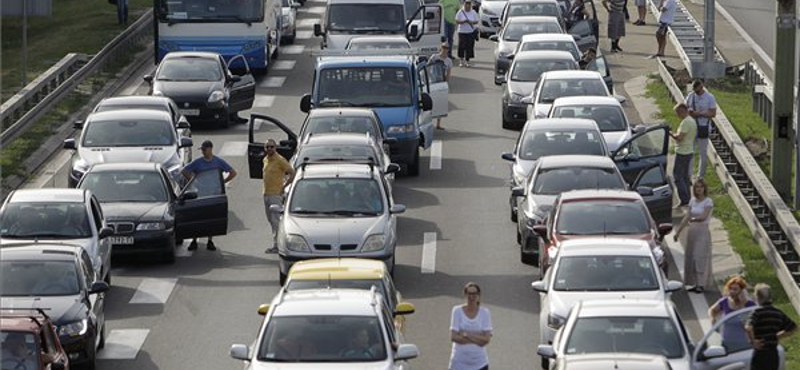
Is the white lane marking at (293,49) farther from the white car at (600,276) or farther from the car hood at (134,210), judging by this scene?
the white car at (600,276)

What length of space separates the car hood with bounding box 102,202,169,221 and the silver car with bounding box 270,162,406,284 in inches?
69.0

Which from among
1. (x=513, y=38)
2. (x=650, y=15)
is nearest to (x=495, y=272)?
(x=513, y=38)

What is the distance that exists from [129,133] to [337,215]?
7.45 meters

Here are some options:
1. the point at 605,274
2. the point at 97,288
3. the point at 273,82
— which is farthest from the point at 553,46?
the point at 97,288

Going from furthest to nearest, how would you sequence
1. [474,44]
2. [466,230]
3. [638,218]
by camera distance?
[474,44] → [466,230] → [638,218]

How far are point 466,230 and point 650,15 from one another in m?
30.5

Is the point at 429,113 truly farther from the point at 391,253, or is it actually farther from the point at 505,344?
the point at 505,344

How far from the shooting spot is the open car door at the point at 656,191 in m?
32.3

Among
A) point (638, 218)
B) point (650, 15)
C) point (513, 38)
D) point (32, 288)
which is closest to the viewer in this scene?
Result: point (32, 288)

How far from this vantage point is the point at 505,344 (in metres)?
26.7

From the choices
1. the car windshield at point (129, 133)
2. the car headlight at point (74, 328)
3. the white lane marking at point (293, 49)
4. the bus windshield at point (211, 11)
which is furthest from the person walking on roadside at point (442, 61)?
the car headlight at point (74, 328)

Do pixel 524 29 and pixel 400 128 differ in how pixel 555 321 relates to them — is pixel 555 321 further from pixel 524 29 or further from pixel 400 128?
pixel 524 29

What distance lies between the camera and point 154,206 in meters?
31.4

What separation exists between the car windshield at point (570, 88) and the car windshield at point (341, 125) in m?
5.58
